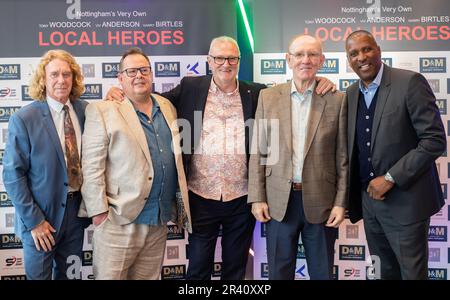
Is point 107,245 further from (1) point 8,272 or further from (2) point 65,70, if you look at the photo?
(1) point 8,272

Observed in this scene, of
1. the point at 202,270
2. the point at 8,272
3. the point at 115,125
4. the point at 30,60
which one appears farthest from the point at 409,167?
the point at 8,272

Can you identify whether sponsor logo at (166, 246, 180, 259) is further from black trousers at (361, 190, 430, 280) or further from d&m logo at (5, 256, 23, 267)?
black trousers at (361, 190, 430, 280)

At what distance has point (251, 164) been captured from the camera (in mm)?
2963

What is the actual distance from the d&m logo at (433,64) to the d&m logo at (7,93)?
3.41 m

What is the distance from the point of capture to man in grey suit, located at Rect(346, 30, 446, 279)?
2719 millimetres

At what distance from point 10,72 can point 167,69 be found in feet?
4.20

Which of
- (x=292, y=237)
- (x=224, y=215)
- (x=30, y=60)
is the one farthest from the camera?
(x=30, y=60)

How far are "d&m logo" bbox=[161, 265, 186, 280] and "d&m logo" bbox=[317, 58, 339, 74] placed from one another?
209 centimetres

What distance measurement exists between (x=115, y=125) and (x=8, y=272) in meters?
1.93

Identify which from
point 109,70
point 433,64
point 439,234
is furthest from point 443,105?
point 109,70

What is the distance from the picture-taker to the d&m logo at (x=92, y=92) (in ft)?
12.1

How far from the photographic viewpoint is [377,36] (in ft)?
12.2

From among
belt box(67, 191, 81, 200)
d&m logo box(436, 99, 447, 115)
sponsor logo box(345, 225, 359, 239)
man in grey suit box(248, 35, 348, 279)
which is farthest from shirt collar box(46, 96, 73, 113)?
d&m logo box(436, 99, 447, 115)

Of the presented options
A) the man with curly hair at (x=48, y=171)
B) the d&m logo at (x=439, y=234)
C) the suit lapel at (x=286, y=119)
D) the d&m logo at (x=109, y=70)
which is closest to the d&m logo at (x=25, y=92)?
the d&m logo at (x=109, y=70)
